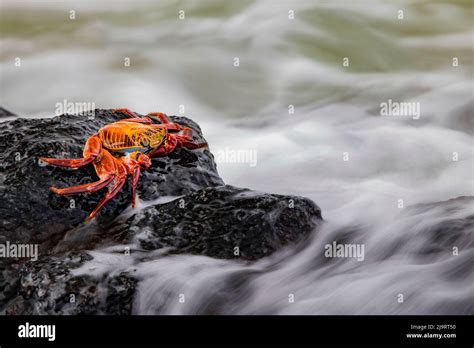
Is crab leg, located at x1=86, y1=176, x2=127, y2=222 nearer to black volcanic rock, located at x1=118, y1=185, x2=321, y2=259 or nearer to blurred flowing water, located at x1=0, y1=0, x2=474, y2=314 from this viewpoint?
black volcanic rock, located at x1=118, y1=185, x2=321, y2=259

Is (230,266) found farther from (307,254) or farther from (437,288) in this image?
(437,288)

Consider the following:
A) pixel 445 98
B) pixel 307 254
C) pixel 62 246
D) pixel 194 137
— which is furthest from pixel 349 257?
pixel 445 98

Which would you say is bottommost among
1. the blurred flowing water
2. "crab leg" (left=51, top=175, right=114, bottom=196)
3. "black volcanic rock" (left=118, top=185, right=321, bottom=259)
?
"black volcanic rock" (left=118, top=185, right=321, bottom=259)

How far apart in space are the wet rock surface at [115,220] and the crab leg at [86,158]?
3 centimetres

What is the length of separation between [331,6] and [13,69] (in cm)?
210

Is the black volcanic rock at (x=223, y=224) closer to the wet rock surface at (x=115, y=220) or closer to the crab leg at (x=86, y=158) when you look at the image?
the wet rock surface at (x=115, y=220)

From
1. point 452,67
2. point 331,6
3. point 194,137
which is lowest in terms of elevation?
point 194,137

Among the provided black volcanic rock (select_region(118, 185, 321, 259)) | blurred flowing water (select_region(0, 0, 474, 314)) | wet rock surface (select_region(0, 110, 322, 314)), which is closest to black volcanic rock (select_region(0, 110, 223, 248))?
wet rock surface (select_region(0, 110, 322, 314))

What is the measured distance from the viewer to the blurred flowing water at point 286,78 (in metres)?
4.09

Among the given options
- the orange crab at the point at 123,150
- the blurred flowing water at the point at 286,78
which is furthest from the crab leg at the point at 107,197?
the blurred flowing water at the point at 286,78

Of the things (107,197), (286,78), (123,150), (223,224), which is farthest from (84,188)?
(286,78)

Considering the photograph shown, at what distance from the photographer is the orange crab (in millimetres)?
2869

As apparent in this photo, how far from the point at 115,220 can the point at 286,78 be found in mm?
2118
